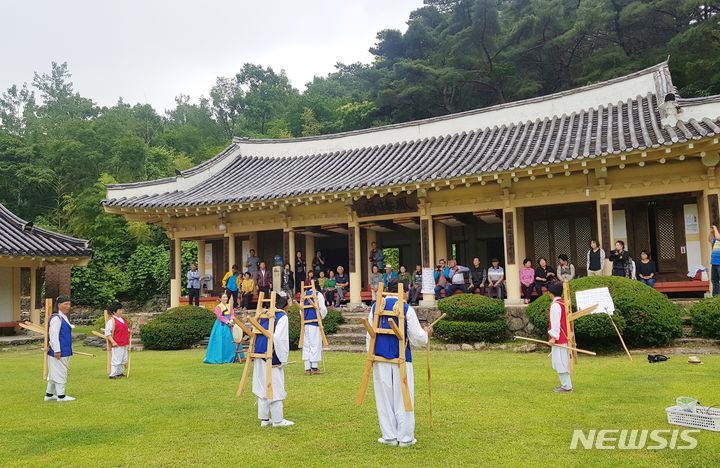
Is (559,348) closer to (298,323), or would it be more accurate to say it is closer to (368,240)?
(298,323)

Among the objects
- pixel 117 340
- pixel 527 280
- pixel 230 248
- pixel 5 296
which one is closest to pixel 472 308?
pixel 527 280

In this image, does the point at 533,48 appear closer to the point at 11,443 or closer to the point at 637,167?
the point at 637,167

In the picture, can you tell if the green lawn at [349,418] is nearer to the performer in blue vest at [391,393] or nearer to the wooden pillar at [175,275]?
the performer in blue vest at [391,393]

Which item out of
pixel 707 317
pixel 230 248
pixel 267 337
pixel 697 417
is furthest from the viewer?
pixel 230 248

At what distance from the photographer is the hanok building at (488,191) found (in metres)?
14.0

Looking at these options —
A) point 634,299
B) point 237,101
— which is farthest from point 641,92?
point 237,101

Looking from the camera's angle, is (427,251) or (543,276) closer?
(543,276)

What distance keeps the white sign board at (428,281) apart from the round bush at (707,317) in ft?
20.3

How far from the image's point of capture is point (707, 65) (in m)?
26.2

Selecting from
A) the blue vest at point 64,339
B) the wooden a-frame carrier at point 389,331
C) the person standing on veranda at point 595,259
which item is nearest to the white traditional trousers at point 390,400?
the wooden a-frame carrier at point 389,331

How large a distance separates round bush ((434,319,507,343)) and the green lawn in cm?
192

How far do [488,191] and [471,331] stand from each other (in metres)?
4.25

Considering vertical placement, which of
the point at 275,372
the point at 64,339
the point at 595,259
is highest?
the point at 595,259

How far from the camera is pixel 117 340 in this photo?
36.6 feet
